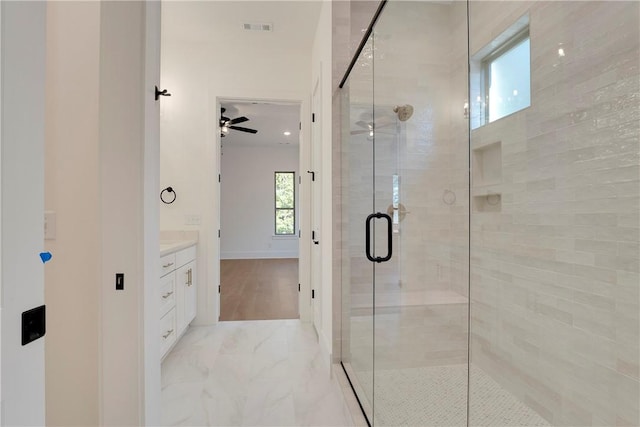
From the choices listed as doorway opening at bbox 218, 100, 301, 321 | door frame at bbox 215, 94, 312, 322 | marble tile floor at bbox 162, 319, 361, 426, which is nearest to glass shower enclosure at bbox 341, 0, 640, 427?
marble tile floor at bbox 162, 319, 361, 426

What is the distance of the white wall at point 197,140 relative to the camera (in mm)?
3156

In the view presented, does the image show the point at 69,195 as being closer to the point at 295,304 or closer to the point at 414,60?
the point at 414,60

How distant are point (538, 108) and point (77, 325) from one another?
101 inches

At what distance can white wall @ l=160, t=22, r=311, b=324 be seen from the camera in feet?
10.4

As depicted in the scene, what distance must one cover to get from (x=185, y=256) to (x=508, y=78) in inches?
112

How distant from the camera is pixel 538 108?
1.88 metres

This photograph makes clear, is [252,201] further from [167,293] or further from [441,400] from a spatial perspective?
[441,400]

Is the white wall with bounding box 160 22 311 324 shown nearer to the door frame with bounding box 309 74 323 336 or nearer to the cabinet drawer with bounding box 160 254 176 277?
the cabinet drawer with bounding box 160 254 176 277

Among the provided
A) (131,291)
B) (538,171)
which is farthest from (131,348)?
(538,171)

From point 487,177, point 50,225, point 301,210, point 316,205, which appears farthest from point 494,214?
point 50,225

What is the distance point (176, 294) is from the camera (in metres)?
2.56

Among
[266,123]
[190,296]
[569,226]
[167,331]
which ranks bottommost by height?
[167,331]

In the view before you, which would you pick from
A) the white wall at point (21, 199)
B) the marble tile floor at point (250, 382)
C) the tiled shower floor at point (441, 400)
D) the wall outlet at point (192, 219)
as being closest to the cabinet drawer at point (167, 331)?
the marble tile floor at point (250, 382)

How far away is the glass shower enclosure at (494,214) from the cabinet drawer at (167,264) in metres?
1.28
